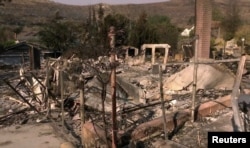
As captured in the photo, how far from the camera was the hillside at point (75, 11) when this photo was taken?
164 ft

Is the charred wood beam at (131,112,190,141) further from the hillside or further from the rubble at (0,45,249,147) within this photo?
the hillside

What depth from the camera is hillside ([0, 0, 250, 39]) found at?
164 ft

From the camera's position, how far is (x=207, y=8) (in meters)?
15.4

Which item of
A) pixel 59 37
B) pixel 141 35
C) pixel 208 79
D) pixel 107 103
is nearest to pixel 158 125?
pixel 107 103

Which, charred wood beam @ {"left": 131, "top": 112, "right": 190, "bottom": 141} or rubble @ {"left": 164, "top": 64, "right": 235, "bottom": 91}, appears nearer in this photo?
charred wood beam @ {"left": 131, "top": 112, "right": 190, "bottom": 141}

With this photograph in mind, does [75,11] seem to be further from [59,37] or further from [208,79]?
[208,79]

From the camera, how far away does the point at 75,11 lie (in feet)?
217

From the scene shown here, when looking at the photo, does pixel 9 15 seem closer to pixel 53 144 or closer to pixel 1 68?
pixel 1 68

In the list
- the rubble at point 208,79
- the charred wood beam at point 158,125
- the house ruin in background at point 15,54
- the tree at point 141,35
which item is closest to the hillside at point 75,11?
the tree at point 141,35

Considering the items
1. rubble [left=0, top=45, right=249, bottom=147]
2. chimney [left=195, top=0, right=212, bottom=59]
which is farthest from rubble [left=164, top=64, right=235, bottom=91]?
chimney [left=195, top=0, right=212, bottom=59]

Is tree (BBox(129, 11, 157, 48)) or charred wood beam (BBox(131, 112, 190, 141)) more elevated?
tree (BBox(129, 11, 157, 48))

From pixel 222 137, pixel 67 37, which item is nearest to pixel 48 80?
pixel 222 137

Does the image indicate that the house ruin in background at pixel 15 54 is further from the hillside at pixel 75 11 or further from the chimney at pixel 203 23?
the hillside at pixel 75 11

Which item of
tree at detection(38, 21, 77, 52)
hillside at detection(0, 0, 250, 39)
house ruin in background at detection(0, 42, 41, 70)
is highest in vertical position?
hillside at detection(0, 0, 250, 39)
